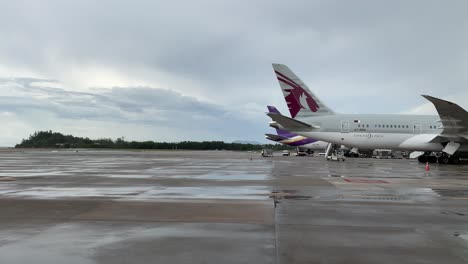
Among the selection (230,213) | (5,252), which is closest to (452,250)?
(230,213)

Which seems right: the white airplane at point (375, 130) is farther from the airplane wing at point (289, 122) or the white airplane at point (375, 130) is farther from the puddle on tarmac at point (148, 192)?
the puddle on tarmac at point (148, 192)

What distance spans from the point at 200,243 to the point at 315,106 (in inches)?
1407

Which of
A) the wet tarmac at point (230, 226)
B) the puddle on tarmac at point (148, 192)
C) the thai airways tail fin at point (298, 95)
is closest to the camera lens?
the wet tarmac at point (230, 226)

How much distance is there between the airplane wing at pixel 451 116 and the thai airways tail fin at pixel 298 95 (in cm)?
1135

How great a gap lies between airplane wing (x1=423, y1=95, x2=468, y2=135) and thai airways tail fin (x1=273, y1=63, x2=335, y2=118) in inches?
447

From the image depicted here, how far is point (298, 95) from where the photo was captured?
40094 millimetres

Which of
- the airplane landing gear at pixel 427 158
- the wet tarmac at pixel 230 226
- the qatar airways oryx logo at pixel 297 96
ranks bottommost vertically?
the wet tarmac at pixel 230 226

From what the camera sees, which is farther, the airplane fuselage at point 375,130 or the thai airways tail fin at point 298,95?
the thai airways tail fin at point 298,95

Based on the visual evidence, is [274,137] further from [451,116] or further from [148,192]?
[148,192]

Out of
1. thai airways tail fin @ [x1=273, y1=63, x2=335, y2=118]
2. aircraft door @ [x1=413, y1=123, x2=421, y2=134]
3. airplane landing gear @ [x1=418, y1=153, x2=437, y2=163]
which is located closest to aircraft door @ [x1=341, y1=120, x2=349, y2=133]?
thai airways tail fin @ [x1=273, y1=63, x2=335, y2=118]

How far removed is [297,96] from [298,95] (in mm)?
144

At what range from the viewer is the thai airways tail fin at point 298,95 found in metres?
40.0

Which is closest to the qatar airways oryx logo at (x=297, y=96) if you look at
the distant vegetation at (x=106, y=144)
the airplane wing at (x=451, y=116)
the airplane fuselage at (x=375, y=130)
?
the airplane fuselage at (x=375, y=130)

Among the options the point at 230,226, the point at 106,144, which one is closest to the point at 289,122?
the point at 230,226
